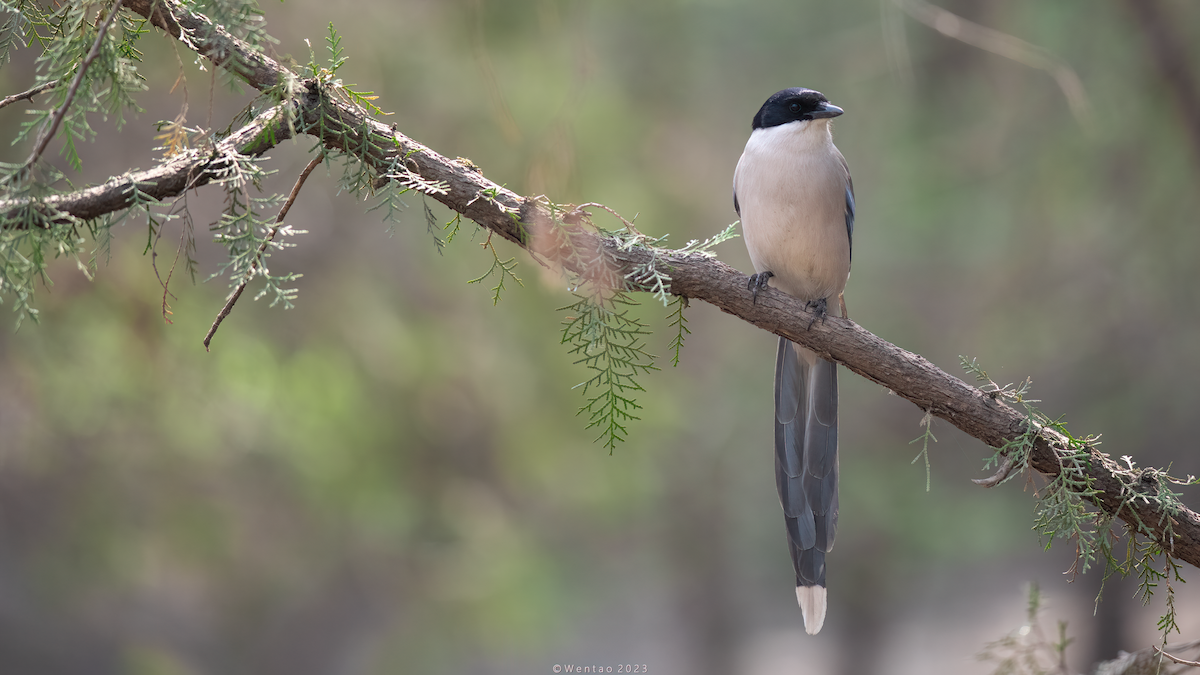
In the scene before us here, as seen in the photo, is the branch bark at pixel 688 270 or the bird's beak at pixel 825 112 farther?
the bird's beak at pixel 825 112

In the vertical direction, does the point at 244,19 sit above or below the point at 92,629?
above

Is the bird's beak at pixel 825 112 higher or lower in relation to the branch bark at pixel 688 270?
higher

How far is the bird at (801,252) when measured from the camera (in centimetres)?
200

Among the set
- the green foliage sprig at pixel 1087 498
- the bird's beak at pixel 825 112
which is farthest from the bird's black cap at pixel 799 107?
the green foliage sprig at pixel 1087 498

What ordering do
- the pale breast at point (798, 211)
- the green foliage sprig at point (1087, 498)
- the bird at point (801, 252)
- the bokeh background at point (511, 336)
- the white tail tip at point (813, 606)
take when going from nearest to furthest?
the green foliage sprig at point (1087, 498) < the white tail tip at point (813, 606) < the bird at point (801, 252) < the pale breast at point (798, 211) < the bokeh background at point (511, 336)

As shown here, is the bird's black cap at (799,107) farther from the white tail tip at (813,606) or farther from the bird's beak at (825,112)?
the white tail tip at (813,606)

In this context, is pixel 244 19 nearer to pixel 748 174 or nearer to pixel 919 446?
pixel 748 174

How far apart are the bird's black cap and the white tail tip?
128cm

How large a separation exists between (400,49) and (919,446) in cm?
438

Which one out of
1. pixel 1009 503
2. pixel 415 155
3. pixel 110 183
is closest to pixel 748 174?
pixel 415 155

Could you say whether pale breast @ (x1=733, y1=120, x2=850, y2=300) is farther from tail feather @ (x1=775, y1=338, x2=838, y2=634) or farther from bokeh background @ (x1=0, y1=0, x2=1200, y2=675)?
bokeh background @ (x1=0, y1=0, x2=1200, y2=675)

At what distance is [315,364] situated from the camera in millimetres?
3502

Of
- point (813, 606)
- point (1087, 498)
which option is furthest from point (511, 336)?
point (1087, 498)

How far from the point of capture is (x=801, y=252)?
7.08 ft
